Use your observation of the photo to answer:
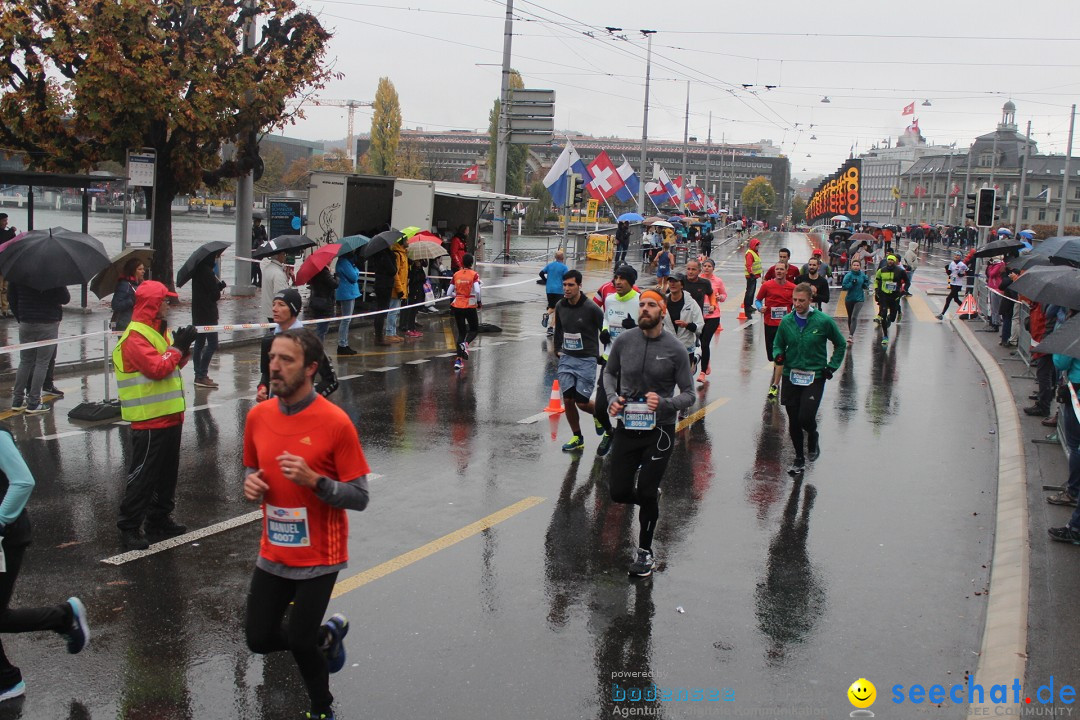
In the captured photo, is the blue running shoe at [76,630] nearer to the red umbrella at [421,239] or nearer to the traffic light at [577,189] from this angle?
the red umbrella at [421,239]

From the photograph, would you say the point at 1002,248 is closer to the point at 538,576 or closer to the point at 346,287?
the point at 346,287

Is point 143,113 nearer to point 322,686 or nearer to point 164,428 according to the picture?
point 164,428

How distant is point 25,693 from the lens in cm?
491

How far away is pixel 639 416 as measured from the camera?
673cm

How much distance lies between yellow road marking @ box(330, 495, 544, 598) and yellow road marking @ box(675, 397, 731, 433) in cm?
356

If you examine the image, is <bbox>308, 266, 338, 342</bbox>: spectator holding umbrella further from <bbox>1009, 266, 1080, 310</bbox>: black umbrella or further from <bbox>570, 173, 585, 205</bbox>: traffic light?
<bbox>570, 173, 585, 205</bbox>: traffic light

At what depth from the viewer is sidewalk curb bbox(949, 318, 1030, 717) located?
5.37 meters

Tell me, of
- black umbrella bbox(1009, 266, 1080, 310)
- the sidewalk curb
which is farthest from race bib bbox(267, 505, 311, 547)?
black umbrella bbox(1009, 266, 1080, 310)

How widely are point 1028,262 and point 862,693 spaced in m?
12.5

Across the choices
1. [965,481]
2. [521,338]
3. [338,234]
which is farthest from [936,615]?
[338,234]

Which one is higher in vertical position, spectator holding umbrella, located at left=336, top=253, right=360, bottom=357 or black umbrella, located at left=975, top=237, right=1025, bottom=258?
black umbrella, located at left=975, top=237, right=1025, bottom=258

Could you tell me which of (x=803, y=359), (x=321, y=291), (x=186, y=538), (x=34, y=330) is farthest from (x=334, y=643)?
(x=321, y=291)

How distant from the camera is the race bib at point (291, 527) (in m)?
4.37

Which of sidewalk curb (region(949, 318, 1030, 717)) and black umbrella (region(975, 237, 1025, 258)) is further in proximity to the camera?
black umbrella (region(975, 237, 1025, 258))
